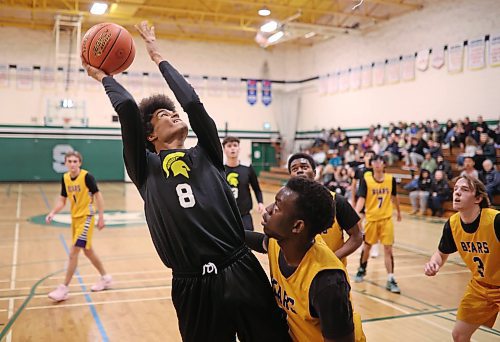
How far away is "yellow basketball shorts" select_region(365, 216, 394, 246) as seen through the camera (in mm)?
6793

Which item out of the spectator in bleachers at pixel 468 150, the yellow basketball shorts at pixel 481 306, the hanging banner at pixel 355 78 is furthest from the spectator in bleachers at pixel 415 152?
the yellow basketball shorts at pixel 481 306

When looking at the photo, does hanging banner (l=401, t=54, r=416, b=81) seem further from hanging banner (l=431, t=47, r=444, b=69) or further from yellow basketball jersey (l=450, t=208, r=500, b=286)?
yellow basketball jersey (l=450, t=208, r=500, b=286)

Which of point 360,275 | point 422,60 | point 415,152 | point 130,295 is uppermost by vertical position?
point 422,60

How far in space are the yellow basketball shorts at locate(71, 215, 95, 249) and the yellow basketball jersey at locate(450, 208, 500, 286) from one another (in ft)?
13.5

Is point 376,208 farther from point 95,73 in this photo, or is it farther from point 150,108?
point 95,73

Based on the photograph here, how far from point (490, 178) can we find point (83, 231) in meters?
9.91

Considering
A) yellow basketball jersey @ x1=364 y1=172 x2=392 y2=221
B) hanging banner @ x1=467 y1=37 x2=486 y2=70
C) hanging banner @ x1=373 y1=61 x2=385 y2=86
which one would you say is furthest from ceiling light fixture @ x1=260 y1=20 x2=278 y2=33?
yellow basketball jersey @ x1=364 y1=172 x2=392 y2=221

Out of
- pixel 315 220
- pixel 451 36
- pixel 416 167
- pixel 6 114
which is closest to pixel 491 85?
pixel 451 36

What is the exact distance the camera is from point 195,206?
7.20 ft

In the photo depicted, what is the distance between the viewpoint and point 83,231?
609 centimetres

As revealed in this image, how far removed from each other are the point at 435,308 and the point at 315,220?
4217 millimetres

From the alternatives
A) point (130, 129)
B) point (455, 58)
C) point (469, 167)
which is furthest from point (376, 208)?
point (455, 58)

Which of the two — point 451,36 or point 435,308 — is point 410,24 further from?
point 435,308

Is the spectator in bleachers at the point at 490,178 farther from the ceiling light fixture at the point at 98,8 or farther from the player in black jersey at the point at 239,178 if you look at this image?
the ceiling light fixture at the point at 98,8
